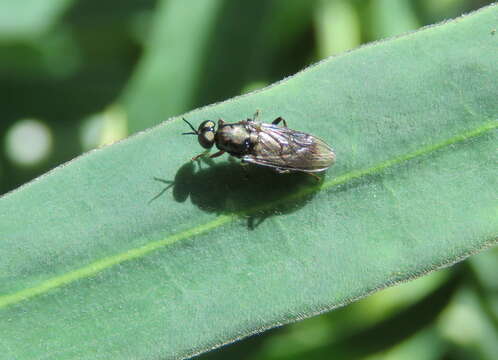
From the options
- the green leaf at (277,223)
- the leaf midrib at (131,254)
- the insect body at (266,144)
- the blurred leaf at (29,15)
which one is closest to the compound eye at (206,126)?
the insect body at (266,144)

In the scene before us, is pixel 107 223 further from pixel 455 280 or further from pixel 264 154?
pixel 455 280

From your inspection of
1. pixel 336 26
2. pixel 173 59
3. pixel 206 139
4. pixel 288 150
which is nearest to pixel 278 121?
pixel 288 150

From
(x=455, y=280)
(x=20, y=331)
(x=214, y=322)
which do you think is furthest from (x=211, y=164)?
(x=455, y=280)

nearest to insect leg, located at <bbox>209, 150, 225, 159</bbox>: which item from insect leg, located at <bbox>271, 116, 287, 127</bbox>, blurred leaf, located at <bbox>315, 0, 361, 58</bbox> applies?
insect leg, located at <bbox>271, 116, 287, 127</bbox>

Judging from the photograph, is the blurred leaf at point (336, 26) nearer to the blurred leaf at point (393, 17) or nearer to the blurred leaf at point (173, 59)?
the blurred leaf at point (393, 17)

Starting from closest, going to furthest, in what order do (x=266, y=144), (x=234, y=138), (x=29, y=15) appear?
1. (x=234, y=138)
2. (x=266, y=144)
3. (x=29, y=15)

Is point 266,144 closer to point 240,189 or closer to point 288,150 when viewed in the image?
point 288,150
